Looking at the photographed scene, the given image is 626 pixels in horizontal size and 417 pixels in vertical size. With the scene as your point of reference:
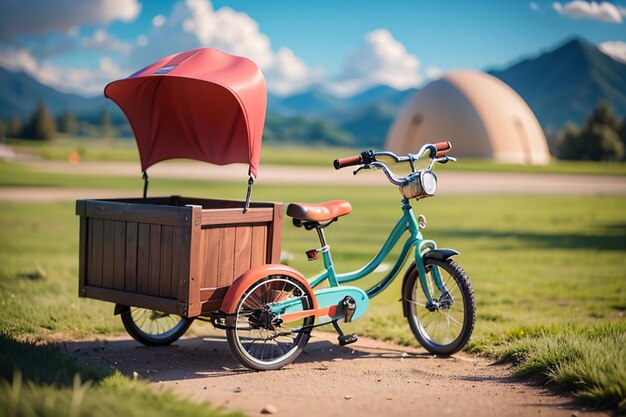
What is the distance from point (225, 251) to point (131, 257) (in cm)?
68

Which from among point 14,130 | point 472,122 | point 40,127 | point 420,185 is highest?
point 40,127

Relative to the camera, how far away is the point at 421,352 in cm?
583

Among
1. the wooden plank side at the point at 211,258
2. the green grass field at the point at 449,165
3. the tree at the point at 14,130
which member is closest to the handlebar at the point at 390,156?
the wooden plank side at the point at 211,258

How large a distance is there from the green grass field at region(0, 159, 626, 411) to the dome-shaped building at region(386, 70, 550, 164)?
4782 centimetres

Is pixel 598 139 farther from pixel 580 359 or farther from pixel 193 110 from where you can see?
pixel 580 359

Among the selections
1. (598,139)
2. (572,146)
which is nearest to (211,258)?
(598,139)

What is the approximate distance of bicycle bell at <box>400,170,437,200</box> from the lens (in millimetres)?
5379

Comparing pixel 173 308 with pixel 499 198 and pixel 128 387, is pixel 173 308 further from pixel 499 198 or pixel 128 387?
pixel 499 198

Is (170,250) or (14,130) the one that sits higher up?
(14,130)

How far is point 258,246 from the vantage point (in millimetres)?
5176

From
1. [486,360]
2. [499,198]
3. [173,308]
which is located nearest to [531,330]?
[486,360]

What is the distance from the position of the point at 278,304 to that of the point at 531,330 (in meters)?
2.29

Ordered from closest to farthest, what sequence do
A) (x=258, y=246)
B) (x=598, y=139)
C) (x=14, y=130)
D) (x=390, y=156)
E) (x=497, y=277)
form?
1. (x=258, y=246)
2. (x=390, y=156)
3. (x=497, y=277)
4. (x=598, y=139)
5. (x=14, y=130)

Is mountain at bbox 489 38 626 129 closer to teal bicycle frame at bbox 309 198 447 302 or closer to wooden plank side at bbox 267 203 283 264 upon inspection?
teal bicycle frame at bbox 309 198 447 302
